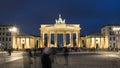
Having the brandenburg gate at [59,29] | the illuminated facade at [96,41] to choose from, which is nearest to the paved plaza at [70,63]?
the brandenburg gate at [59,29]

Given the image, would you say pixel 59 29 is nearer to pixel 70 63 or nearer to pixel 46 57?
pixel 70 63

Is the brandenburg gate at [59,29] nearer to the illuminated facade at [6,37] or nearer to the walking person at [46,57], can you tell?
the illuminated facade at [6,37]

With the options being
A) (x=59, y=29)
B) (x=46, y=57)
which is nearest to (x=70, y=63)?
(x=46, y=57)

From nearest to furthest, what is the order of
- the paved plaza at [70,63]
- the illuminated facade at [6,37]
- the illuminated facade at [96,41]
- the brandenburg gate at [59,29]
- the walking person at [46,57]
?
the walking person at [46,57], the paved plaza at [70,63], the brandenburg gate at [59,29], the illuminated facade at [96,41], the illuminated facade at [6,37]

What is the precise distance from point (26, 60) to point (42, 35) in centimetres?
14598

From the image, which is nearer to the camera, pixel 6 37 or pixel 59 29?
pixel 59 29

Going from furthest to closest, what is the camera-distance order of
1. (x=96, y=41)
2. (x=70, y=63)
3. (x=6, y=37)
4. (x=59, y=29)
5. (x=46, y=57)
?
(x=6, y=37)
(x=96, y=41)
(x=59, y=29)
(x=70, y=63)
(x=46, y=57)

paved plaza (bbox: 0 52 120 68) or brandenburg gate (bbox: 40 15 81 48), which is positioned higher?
brandenburg gate (bbox: 40 15 81 48)

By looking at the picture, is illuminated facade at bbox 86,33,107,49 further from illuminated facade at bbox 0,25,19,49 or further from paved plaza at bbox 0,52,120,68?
paved plaza at bbox 0,52,120,68

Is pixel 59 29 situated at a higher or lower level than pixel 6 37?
higher

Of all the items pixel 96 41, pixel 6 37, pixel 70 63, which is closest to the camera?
pixel 70 63

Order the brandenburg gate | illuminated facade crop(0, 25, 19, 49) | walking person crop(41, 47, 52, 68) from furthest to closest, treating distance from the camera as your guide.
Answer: illuminated facade crop(0, 25, 19, 49) → the brandenburg gate → walking person crop(41, 47, 52, 68)

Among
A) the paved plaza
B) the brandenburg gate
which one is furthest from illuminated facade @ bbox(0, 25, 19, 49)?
the paved plaza

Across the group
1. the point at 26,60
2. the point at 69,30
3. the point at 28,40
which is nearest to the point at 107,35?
the point at 69,30
